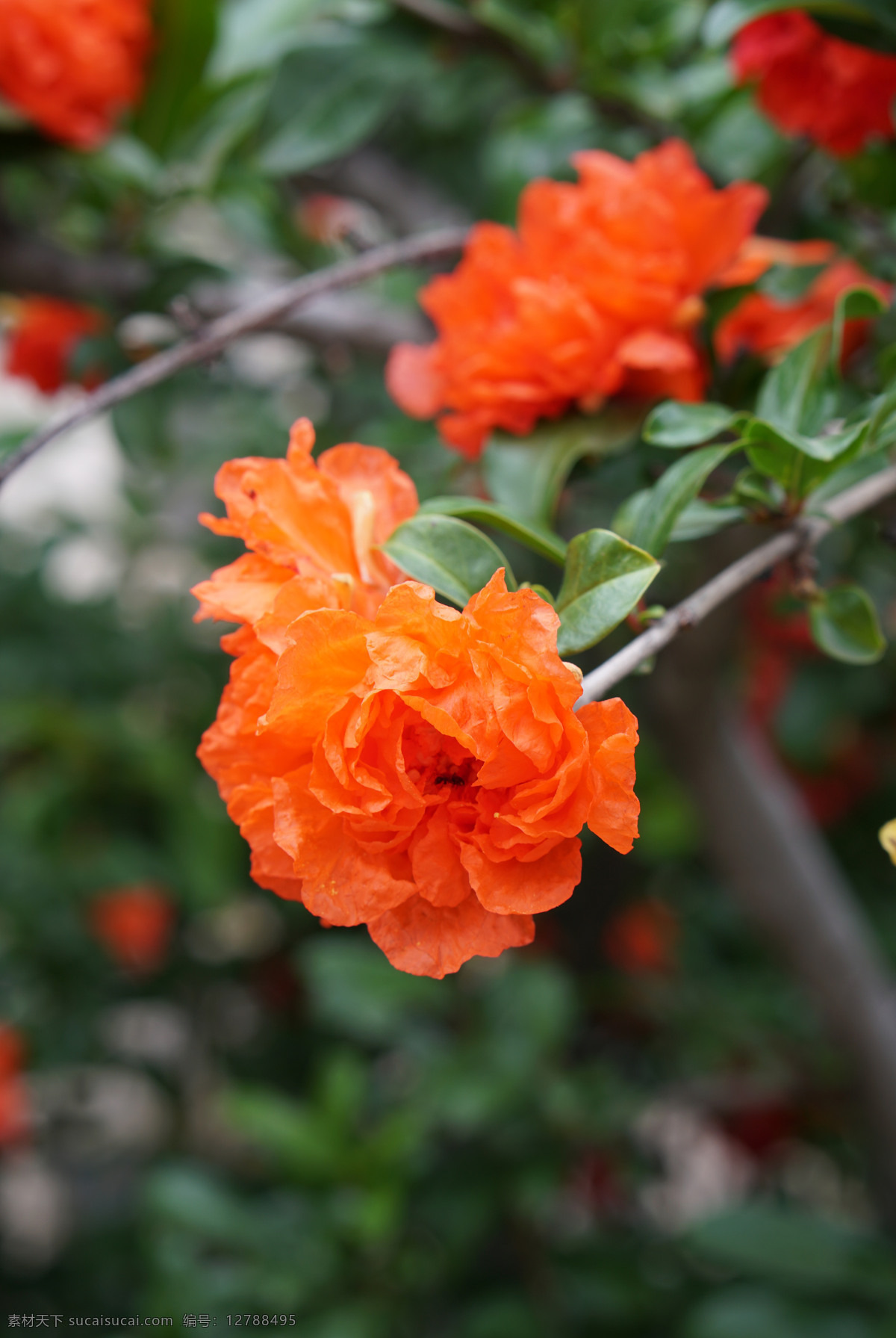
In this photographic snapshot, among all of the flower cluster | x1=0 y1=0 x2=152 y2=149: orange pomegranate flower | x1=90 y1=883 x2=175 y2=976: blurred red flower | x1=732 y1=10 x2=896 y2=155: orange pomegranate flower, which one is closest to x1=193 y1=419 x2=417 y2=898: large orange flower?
the flower cluster

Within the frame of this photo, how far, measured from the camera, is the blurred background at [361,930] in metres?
0.83

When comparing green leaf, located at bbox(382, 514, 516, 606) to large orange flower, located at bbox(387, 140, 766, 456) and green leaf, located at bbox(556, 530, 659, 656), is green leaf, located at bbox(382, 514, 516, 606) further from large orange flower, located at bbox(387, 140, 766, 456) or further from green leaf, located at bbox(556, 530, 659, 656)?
large orange flower, located at bbox(387, 140, 766, 456)

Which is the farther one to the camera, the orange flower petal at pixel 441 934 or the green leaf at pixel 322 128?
the green leaf at pixel 322 128

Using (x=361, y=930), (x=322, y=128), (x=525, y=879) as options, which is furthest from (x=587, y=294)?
(x=361, y=930)

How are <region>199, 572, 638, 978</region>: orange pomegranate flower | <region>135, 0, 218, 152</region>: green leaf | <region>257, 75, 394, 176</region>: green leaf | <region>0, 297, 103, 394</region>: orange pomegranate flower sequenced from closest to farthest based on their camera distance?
1. <region>199, 572, 638, 978</region>: orange pomegranate flower
2. <region>257, 75, 394, 176</region>: green leaf
3. <region>135, 0, 218, 152</region>: green leaf
4. <region>0, 297, 103, 394</region>: orange pomegranate flower

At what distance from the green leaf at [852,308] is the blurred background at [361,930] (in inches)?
4.5

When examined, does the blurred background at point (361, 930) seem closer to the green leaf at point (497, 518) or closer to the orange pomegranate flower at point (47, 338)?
the orange pomegranate flower at point (47, 338)

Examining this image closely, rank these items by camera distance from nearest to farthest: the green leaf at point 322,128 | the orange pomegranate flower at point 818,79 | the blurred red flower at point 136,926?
the orange pomegranate flower at point 818,79
the green leaf at point 322,128
the blurred red flower at point 136,926

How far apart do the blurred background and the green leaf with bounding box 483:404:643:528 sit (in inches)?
1.2

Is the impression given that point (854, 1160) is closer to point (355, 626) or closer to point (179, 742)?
point (179, 742)

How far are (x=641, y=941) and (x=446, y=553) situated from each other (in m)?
1.62

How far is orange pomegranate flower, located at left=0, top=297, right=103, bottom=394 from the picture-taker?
1020 millimetres

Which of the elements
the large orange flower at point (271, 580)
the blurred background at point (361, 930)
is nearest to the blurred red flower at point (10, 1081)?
the blurred background at point (361, 930)

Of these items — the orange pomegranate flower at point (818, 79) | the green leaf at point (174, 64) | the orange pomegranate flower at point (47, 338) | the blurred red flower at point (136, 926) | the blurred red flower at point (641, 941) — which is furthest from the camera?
the blurred red flower at point (641, 941)
